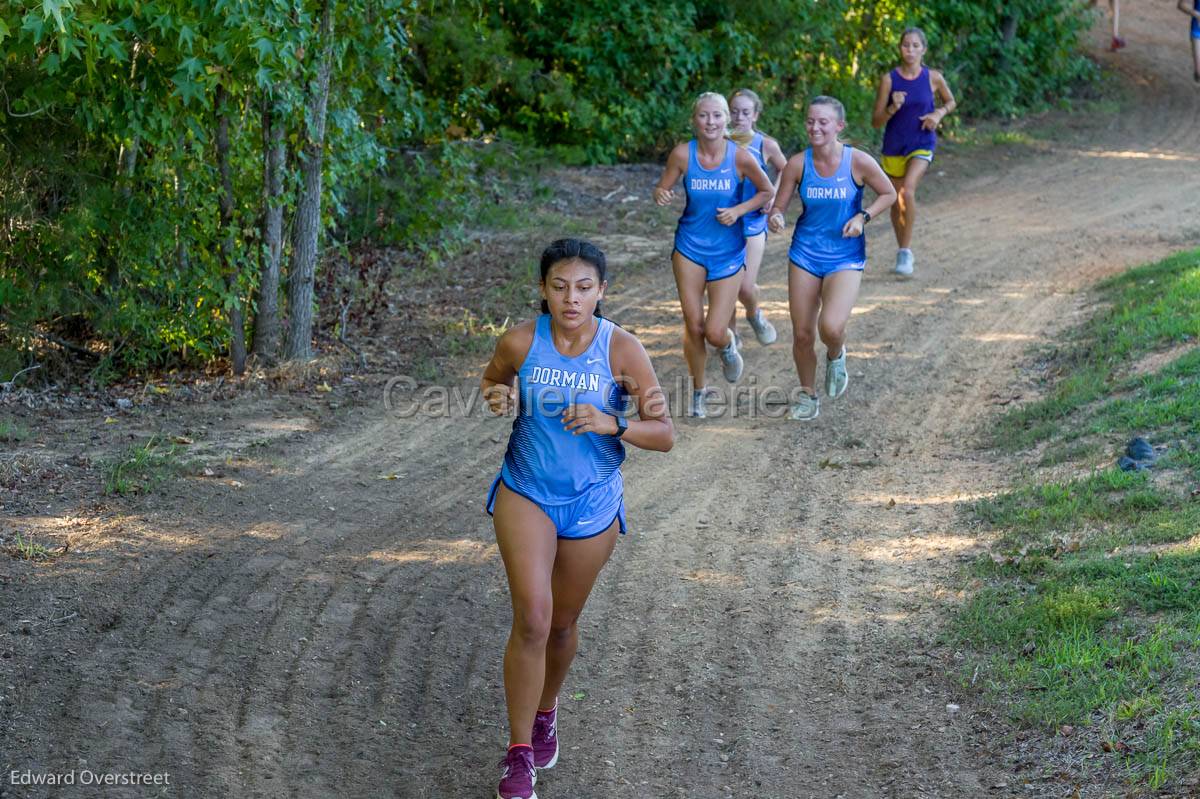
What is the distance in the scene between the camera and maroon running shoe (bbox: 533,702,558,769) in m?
4.73

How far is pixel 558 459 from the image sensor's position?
4.45 metres

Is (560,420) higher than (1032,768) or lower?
higher

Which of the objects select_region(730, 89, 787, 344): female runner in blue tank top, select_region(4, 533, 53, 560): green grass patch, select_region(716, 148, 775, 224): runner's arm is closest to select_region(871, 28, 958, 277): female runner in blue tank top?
A: select_region(730, 89, 787, 344): female runner in blue tank top

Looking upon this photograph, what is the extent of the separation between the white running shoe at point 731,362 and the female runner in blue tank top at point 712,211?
293mm

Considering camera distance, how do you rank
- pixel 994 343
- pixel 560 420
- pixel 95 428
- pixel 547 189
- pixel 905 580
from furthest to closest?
pixel 547 189
pixel 994 343
pixel 95 428
pixel 905 580
pixel 560 420

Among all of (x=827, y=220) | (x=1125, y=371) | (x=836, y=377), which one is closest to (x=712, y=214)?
(x=827, y=220)

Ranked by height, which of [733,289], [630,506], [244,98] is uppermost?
[244,98]

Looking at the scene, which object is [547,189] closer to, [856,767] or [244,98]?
[244,98]

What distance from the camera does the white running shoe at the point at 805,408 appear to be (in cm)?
886

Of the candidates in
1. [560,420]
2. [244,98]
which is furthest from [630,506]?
[244,98]

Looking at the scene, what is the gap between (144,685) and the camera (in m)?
5.13

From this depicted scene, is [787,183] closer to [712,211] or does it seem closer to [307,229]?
[712,211]

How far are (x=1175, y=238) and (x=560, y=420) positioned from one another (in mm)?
11300

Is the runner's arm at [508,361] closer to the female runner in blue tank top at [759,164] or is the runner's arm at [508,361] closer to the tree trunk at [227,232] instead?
the female runner in blue tank top at [759,164]
